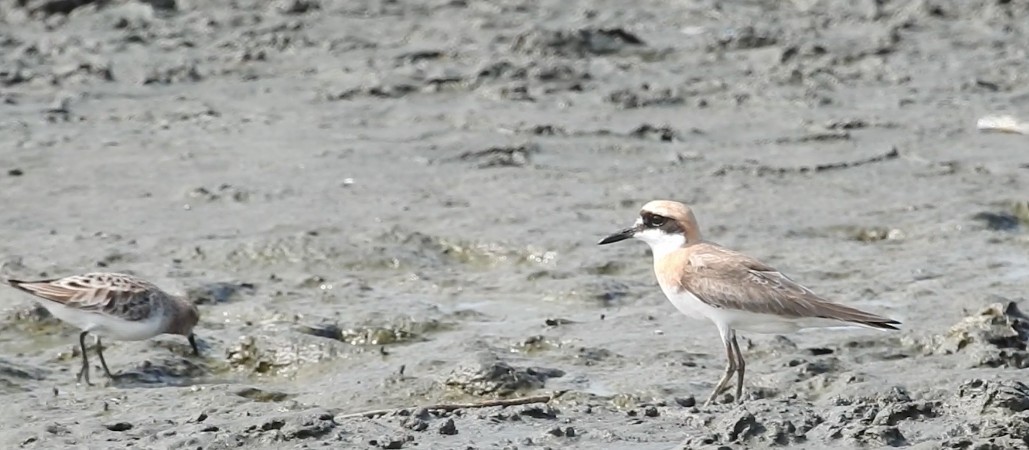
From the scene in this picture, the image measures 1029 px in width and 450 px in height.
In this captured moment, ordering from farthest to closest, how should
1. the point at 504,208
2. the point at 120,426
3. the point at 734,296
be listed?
the point at 504,208 < the point at 734,296 < the point at 120,426

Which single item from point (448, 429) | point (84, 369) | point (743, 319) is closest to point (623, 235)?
point (743, 319)

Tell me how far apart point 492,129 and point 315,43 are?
3.56 metres

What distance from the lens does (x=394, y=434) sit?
7.40m

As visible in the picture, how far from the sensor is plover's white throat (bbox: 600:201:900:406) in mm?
8023

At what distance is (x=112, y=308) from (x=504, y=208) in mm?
3441

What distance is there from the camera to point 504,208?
11664 millimetres

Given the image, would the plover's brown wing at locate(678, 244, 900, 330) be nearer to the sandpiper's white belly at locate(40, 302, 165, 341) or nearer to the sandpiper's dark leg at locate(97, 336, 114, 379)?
the sandpiper's white belly at locate(40, 302, 165, 341)

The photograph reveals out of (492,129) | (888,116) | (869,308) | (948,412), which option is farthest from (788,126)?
(948,412)

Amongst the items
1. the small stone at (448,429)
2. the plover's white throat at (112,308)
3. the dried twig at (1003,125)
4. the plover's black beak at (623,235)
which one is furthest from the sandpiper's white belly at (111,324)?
the dried twig at (1003,125)

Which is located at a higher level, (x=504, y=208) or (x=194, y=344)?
(x=194, y=344)

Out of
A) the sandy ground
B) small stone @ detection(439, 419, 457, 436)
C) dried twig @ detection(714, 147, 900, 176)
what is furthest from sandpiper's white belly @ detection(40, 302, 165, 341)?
dried twig @ detection(714, 147, 900, 176)

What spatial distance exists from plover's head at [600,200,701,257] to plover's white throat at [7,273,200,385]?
7.56ft

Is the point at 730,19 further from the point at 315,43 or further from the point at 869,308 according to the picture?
the point at 869,308

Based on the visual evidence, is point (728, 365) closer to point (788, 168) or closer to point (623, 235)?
point (623, 235)
